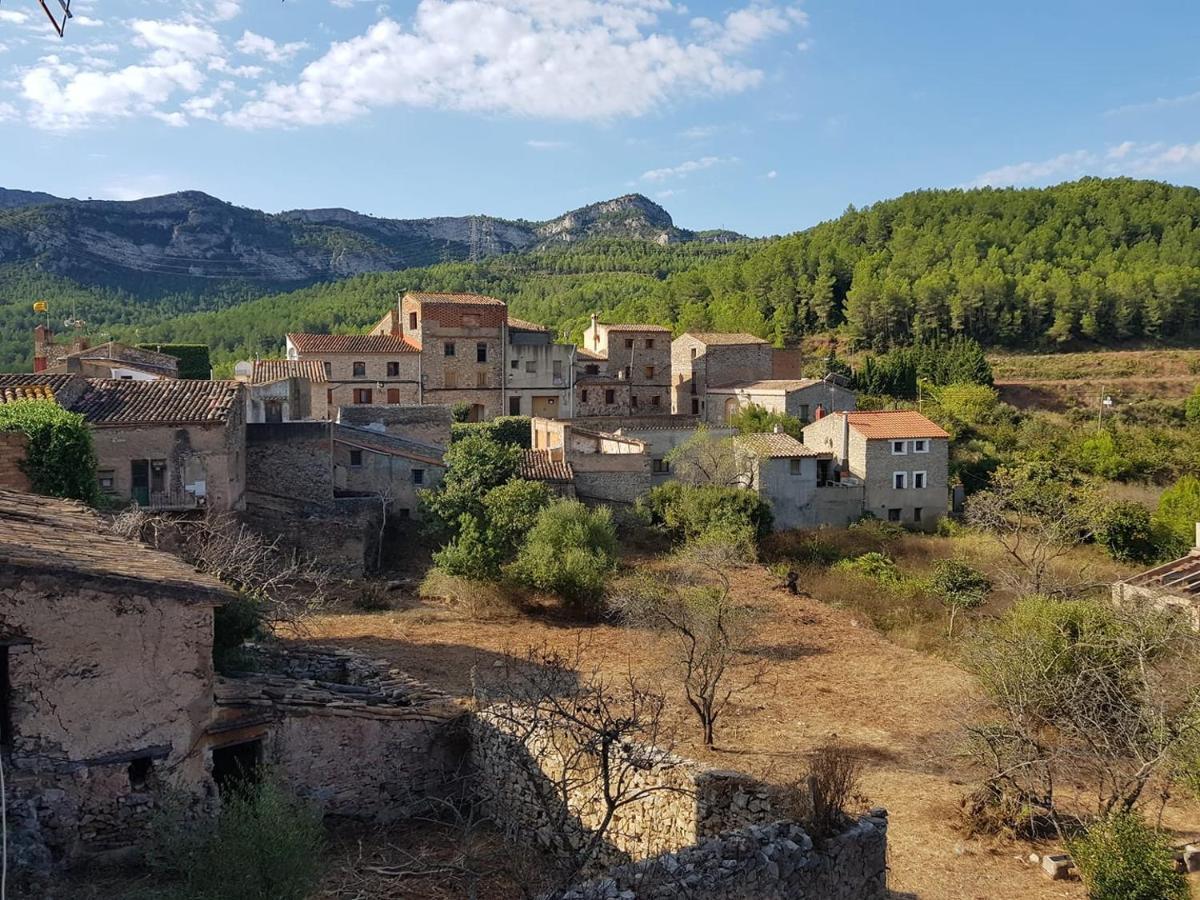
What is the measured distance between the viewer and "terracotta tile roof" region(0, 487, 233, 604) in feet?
28.4

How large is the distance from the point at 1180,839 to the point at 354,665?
11.6 metres

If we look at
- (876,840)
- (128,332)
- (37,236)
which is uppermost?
(37,236)

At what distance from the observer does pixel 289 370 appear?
1697 inches

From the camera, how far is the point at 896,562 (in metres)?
30.9

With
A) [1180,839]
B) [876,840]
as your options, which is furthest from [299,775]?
[1180,839]

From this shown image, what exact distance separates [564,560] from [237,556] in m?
7.50

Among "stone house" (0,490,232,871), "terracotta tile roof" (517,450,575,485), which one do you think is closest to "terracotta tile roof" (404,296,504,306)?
"terracotta tile roof" (517,450,575,485)

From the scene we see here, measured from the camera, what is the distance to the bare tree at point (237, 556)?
16.5 m

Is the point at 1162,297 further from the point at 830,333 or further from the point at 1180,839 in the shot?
the point at 1180,839

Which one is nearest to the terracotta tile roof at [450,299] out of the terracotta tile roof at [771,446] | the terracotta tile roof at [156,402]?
the terracotta tile roof at [771,446]

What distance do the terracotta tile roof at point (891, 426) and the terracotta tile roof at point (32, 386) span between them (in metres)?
27.0

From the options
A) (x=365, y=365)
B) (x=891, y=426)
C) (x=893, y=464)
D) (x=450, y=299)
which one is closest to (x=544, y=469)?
(x=893, y=464)

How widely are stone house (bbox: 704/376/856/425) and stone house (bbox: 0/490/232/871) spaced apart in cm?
3610

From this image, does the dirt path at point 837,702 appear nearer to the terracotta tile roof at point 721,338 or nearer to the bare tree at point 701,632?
the bare tree at point 701,632
